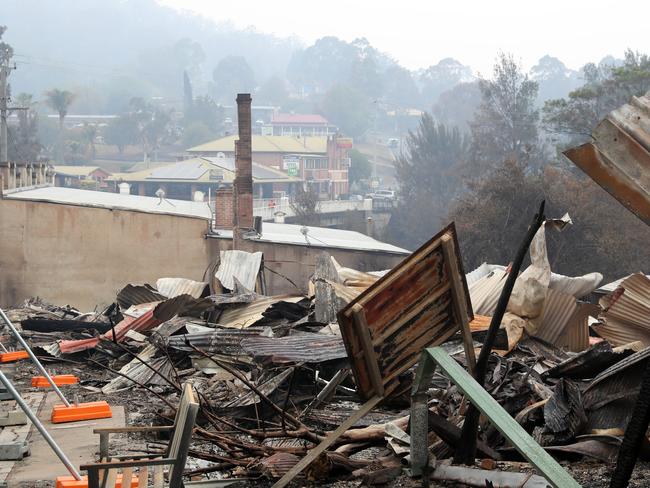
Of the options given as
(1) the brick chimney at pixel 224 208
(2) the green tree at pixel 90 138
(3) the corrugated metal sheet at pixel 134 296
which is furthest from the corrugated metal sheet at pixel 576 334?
(2) the green tree at pixel 90 138

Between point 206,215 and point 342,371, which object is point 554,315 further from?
point 206,215

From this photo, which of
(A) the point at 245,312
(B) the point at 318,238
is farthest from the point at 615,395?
(B) the point at 318,238

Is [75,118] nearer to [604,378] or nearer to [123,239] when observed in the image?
[123,239]

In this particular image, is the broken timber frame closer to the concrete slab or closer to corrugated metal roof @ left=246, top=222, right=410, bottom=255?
the concrete slab

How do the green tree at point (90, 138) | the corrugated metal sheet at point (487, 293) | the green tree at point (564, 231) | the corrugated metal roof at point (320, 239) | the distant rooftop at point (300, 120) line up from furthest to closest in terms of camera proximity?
the distant rooftop at point (300, 120) → the green tree at point (90, 138) → the green tree at point (564, 231) → the corrugated metal roof at point (320, 239) → the corrugated metal sheet at point (487, 293)

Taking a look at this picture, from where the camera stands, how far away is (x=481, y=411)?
3.89 m

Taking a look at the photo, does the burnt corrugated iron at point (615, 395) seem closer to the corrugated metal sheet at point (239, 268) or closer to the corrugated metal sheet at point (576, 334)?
the corrugated metal sheet at point (576, 334)

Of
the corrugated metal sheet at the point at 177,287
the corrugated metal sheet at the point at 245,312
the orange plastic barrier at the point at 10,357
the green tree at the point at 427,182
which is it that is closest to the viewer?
the corrugated metal sheet at the point at 245,312

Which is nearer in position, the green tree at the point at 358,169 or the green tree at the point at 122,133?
the green tree at the point at 358,169

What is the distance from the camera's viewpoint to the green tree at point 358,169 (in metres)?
110

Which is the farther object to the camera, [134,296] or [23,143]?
[23,143]

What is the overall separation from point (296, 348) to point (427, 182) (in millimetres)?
65015

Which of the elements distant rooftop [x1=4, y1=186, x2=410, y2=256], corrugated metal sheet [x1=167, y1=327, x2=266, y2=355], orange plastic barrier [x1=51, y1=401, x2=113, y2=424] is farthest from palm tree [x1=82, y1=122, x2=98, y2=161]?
orange plastic barrier [x1=51, y1=401, x2=113, y2=424]

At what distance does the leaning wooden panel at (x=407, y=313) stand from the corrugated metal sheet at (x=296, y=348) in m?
3.39
